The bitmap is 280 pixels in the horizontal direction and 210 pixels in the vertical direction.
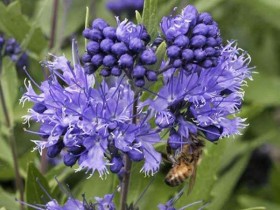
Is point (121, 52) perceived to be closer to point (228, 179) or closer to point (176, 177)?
point (176, 177)

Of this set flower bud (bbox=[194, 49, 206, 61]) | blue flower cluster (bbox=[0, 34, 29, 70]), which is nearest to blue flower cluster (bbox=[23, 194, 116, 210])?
flower bud (bbox=[194, 49, 206, 61])

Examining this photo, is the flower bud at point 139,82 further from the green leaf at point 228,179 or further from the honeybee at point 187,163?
the green leaf at point 228,179

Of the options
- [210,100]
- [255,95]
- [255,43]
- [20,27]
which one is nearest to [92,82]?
[210,100]

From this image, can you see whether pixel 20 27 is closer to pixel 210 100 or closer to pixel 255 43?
pixel 210 100

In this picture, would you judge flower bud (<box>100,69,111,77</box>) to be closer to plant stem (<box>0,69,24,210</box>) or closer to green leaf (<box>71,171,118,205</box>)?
green leaf (<box>71,171,118,205</box>)

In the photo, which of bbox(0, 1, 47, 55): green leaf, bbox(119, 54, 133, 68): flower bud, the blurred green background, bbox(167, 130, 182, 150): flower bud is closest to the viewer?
bbox(119, 54, 133, 68): flower bud

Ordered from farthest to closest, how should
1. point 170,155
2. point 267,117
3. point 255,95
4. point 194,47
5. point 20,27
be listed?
point 267,117
point 255,95
point 20,27
point 170,155
point 194,47
